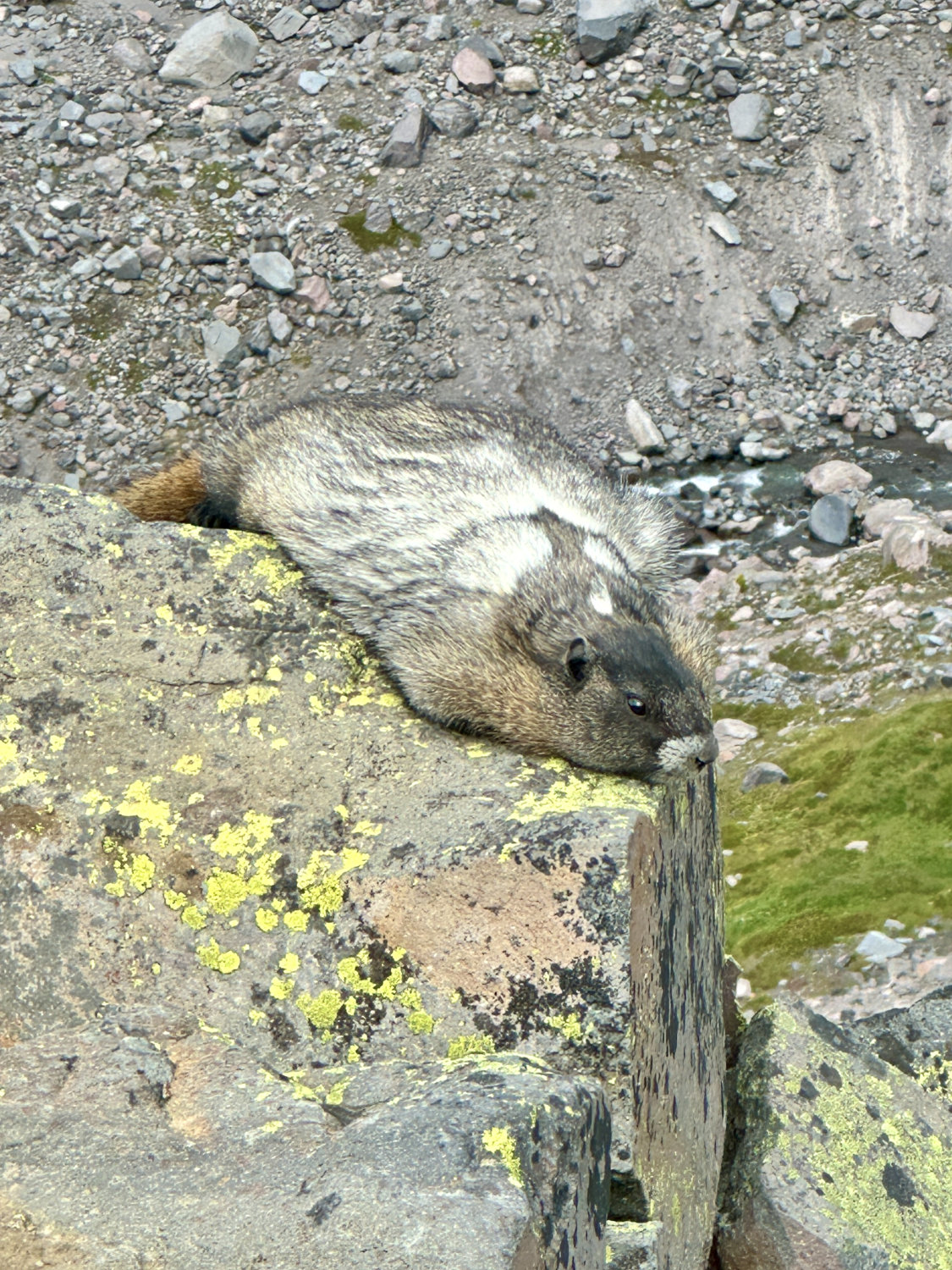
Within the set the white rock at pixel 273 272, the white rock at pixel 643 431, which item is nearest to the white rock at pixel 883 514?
the white rock at pixel 643 431

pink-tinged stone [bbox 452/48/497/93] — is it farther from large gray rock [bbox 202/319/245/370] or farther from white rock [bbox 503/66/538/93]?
large gray rock [bbox 202/319/245/370]

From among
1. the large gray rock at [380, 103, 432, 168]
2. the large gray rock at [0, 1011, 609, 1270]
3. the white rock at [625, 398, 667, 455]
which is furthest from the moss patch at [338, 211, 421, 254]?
the large gray rock at [0, 1011, 609, 1270]

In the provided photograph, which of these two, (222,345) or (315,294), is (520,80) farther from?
(222,345)

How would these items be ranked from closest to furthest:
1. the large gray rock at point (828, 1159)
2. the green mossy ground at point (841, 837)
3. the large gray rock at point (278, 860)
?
the large gray rock at point (278, 860), the large gray rock at point (828, 1159), the green mossy ground at point (841, 837)

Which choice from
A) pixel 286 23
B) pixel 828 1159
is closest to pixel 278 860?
pixel 828 1159

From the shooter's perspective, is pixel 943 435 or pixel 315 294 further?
pixel 315 294

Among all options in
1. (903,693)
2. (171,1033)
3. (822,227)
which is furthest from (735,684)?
(171,1033)

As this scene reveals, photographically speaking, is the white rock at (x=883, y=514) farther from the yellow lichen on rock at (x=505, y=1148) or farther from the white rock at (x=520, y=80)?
the yellow lichen on rock at (x=505, y=1148)
